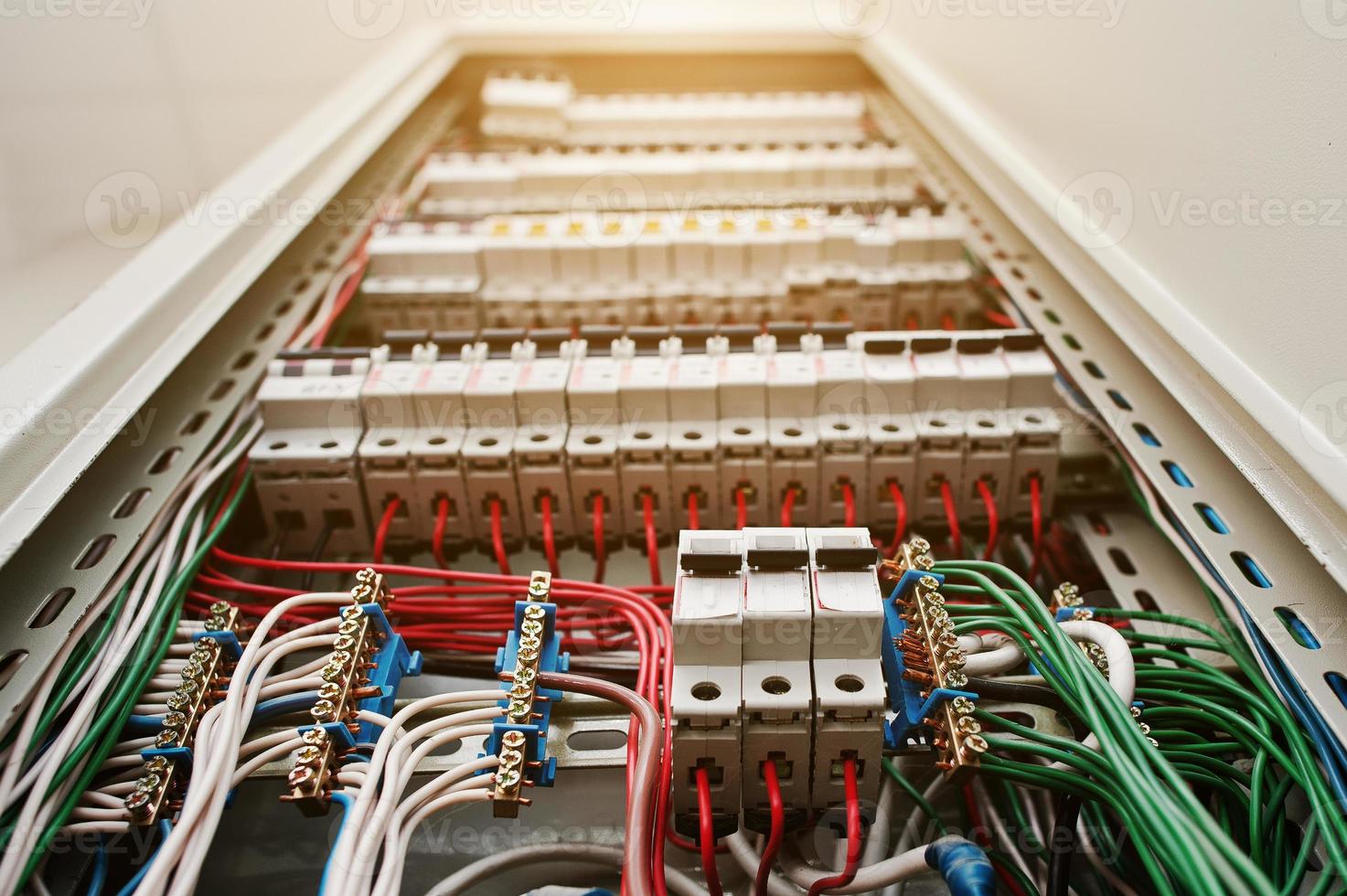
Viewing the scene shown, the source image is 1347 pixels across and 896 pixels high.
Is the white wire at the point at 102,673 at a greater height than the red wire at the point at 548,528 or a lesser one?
lesser

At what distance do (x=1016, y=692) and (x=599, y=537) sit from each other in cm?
66

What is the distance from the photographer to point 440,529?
4.46 feet

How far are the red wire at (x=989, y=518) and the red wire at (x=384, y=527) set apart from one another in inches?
37.2

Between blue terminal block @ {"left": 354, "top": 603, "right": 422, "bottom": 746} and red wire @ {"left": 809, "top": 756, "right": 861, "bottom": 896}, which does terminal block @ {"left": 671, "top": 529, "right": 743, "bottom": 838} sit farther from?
blue terminal block @ {"left": 354, "top": 603, "right": 422, "bottom": 746}

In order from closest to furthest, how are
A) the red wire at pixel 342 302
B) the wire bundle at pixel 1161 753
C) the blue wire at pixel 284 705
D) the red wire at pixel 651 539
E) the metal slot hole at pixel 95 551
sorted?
the wire bundle at pixel 1161 753 → the blue wire at pixel 284 705 → the metal slot hole at pixel 95 551 → the red wire at pixel 651 539 → the red wire at pixel 342 302

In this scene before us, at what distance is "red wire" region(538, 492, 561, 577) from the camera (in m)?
1.35

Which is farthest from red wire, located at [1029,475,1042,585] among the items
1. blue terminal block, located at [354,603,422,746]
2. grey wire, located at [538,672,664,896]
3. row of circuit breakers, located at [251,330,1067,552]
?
blue terminal block, located at [354,603,422,746]

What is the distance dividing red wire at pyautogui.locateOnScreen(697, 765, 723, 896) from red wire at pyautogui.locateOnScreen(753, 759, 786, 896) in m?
0.05

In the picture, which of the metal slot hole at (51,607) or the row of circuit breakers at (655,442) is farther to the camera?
the row of circuit breakers at (655,442)

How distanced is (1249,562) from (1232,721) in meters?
0.21

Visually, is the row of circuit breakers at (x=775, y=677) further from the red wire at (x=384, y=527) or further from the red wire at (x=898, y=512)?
the red wire at (x=384, y=527)

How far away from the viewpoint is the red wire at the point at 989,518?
1329mm

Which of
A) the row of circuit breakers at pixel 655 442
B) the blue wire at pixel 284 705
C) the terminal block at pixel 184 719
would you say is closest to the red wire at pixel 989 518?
the row of circuit breakers at pixel 655 442

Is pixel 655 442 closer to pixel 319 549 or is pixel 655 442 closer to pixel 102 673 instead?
pixel 319 549
